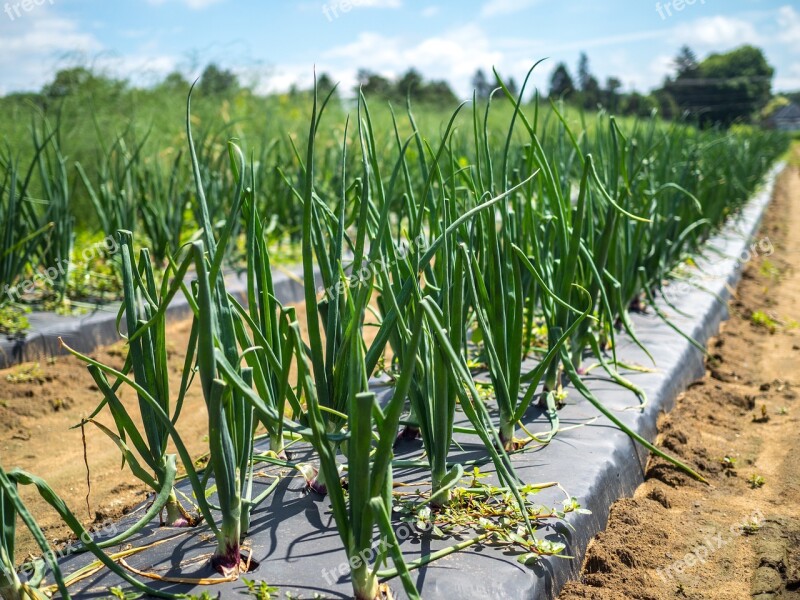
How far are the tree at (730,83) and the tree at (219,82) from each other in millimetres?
7123

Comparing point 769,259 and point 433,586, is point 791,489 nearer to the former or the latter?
point 433,586

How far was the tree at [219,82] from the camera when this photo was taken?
32.9 ft

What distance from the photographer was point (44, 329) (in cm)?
289

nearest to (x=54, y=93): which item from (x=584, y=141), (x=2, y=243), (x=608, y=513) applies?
(x=2, y=243)

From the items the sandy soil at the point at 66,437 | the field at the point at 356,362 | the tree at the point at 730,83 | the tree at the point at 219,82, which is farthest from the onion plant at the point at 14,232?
the tree at the point at 730,83

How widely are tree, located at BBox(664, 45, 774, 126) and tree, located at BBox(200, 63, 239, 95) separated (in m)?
7.12

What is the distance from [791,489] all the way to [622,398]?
42 cm

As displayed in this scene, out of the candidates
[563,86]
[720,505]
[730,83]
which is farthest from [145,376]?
[730,83]

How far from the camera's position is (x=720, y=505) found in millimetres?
1624

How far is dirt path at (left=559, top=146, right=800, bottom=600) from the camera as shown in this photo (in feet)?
4.28

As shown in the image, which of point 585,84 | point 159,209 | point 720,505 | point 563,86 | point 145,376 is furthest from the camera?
point 585,84

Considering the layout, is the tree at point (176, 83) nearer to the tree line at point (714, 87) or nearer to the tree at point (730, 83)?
the tree line at point (714, 87)

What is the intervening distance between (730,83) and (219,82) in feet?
44.6

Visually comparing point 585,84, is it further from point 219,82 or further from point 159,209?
point 219,82
